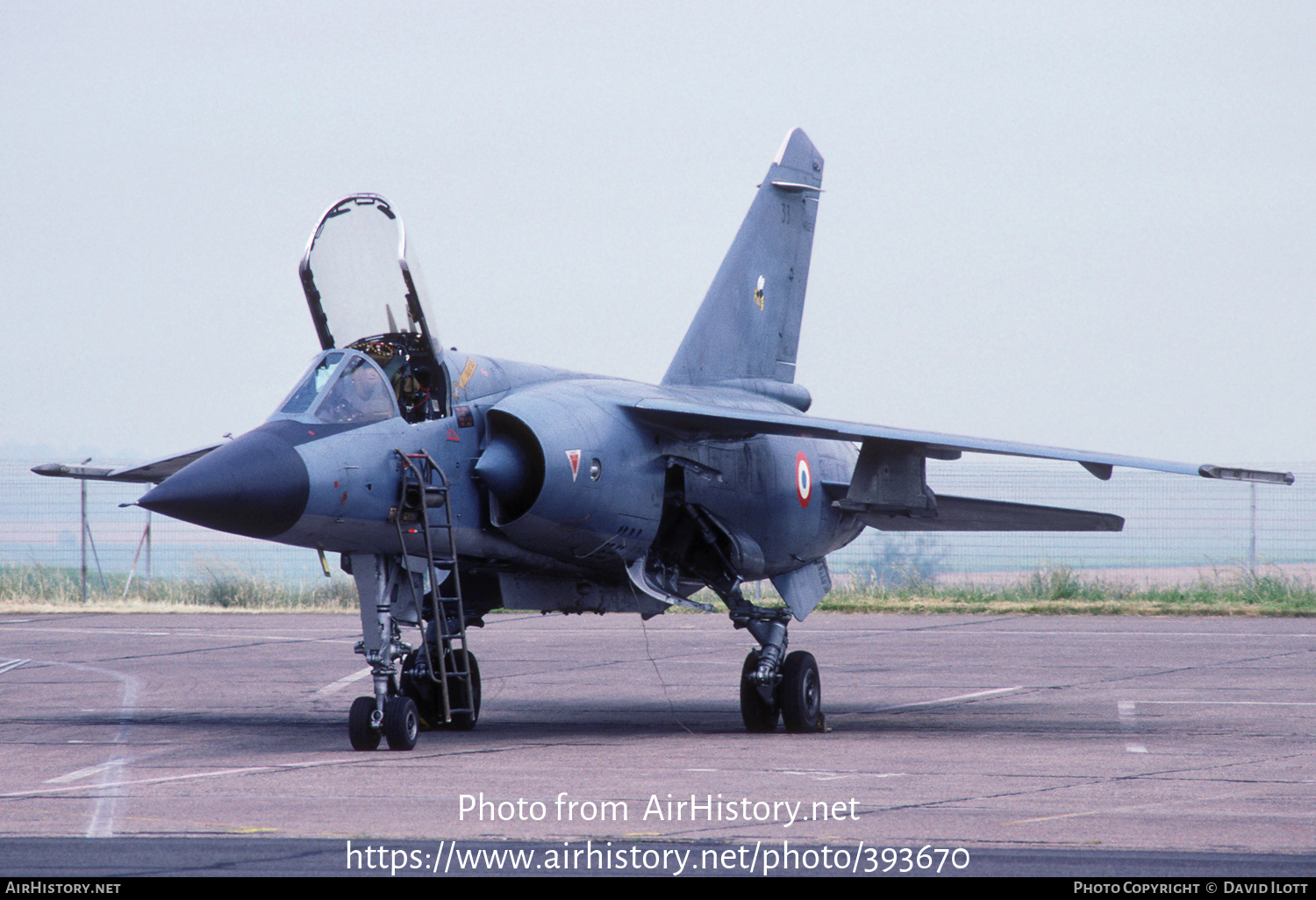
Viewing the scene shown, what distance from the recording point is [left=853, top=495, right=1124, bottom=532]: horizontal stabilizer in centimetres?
1326

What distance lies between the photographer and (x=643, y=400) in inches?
448

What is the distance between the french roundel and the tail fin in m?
1.20

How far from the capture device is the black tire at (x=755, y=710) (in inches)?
456

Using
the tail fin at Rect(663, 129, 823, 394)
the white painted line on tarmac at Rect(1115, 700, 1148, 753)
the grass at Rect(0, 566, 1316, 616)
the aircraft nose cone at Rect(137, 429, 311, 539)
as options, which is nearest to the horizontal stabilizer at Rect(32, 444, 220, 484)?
the aircraft nose cone at Rect(137, 429, 311, 539)

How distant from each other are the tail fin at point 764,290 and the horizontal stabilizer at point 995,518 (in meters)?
1.80

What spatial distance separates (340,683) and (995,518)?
6.81m

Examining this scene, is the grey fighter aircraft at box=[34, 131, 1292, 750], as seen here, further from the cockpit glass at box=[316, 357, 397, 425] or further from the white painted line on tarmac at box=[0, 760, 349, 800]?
the white painted line on tarmac at box=[0, 760, 349, 800]

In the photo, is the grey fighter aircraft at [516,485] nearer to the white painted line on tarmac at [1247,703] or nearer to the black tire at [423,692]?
the black tire at [423,692]

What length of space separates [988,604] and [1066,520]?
38.6 ft

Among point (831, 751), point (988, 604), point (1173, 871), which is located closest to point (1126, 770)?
point (831, 751)

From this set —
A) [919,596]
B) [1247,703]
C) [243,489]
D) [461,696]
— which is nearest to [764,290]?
[461,696]

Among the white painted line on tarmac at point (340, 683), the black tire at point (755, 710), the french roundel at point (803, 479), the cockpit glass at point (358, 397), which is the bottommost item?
the white painted line on tarmac at point (340, 683)

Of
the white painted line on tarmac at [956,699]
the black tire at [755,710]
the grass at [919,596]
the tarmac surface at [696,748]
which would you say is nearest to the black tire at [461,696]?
the tarmac surface at [696,748]
